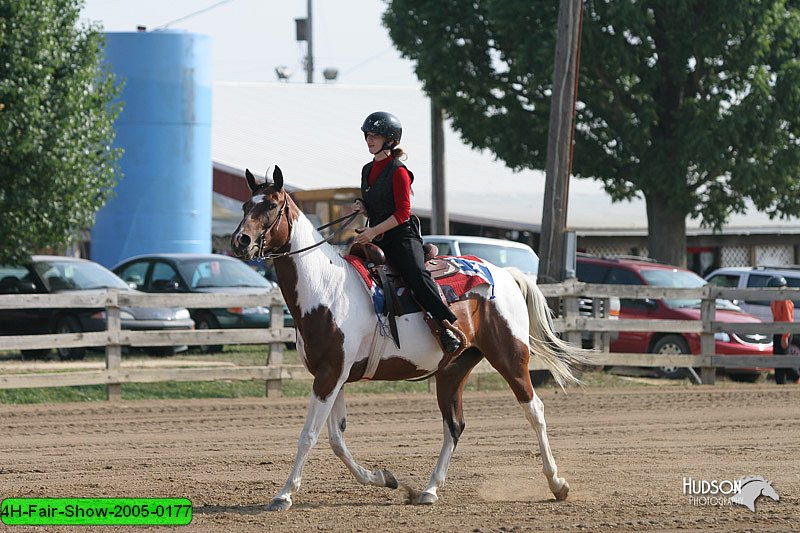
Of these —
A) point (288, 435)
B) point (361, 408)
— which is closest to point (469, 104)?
point (361, 408)

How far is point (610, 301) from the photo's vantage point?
1950 cm

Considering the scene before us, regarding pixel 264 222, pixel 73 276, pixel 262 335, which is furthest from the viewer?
pixel 73 276

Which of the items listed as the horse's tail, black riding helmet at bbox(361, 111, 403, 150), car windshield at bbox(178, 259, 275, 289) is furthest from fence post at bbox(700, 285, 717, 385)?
black riding helmet at bbox(361, 111, 403, 150)

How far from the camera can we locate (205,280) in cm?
2227

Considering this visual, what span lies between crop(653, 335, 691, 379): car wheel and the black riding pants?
11593 mm

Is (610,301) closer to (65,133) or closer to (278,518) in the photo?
(65,133)

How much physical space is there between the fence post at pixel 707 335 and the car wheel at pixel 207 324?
8385 millimetres

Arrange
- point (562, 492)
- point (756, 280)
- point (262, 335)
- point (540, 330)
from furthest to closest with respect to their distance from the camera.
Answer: point (756, 280) < point (262, 335) < point (540, 330) < point (562, 492)

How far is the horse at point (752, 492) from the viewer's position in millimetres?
8679

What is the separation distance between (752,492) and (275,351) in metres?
8.59

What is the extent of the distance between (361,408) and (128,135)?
14559mm

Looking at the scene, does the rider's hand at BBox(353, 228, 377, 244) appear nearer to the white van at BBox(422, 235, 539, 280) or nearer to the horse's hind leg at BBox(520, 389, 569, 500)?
the horse's hind leg at BBox(520, 389, 569, 500)

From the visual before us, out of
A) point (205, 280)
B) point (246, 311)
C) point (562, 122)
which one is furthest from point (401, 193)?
point (205, 280)

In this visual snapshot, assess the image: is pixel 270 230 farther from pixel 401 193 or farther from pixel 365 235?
pixel 401 193
